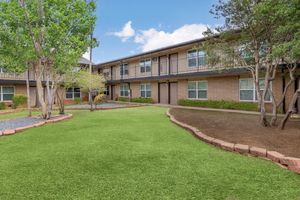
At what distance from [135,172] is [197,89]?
61.4ft

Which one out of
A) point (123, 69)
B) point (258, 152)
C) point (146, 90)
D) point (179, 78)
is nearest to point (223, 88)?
point (179, 78)

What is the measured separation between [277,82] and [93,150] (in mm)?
14452

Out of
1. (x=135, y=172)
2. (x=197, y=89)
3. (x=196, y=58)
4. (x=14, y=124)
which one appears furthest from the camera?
(x=197, y=89)

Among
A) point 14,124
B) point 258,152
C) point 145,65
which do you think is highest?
point 145,65

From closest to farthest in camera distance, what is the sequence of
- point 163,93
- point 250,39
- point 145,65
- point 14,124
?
A: point 250,39, point 14,124, point 163,93, point 145,65

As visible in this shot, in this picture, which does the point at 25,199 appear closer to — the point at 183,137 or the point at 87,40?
the point at 183,137

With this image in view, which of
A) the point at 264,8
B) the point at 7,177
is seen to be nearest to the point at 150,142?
the point at 7,177

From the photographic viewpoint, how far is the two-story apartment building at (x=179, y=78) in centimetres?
1842

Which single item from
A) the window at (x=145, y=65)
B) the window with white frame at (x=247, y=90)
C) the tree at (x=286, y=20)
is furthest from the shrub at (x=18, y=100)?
the tree at (x=286, y=20)

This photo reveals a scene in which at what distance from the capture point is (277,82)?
53.9 feet

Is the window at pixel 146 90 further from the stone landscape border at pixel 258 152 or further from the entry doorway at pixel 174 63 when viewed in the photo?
the stone landscape border at pixel 258 152

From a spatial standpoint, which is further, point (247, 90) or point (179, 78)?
point (179, 78)

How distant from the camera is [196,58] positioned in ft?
72.8

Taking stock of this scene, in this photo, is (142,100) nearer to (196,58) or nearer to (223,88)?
(196,58)
